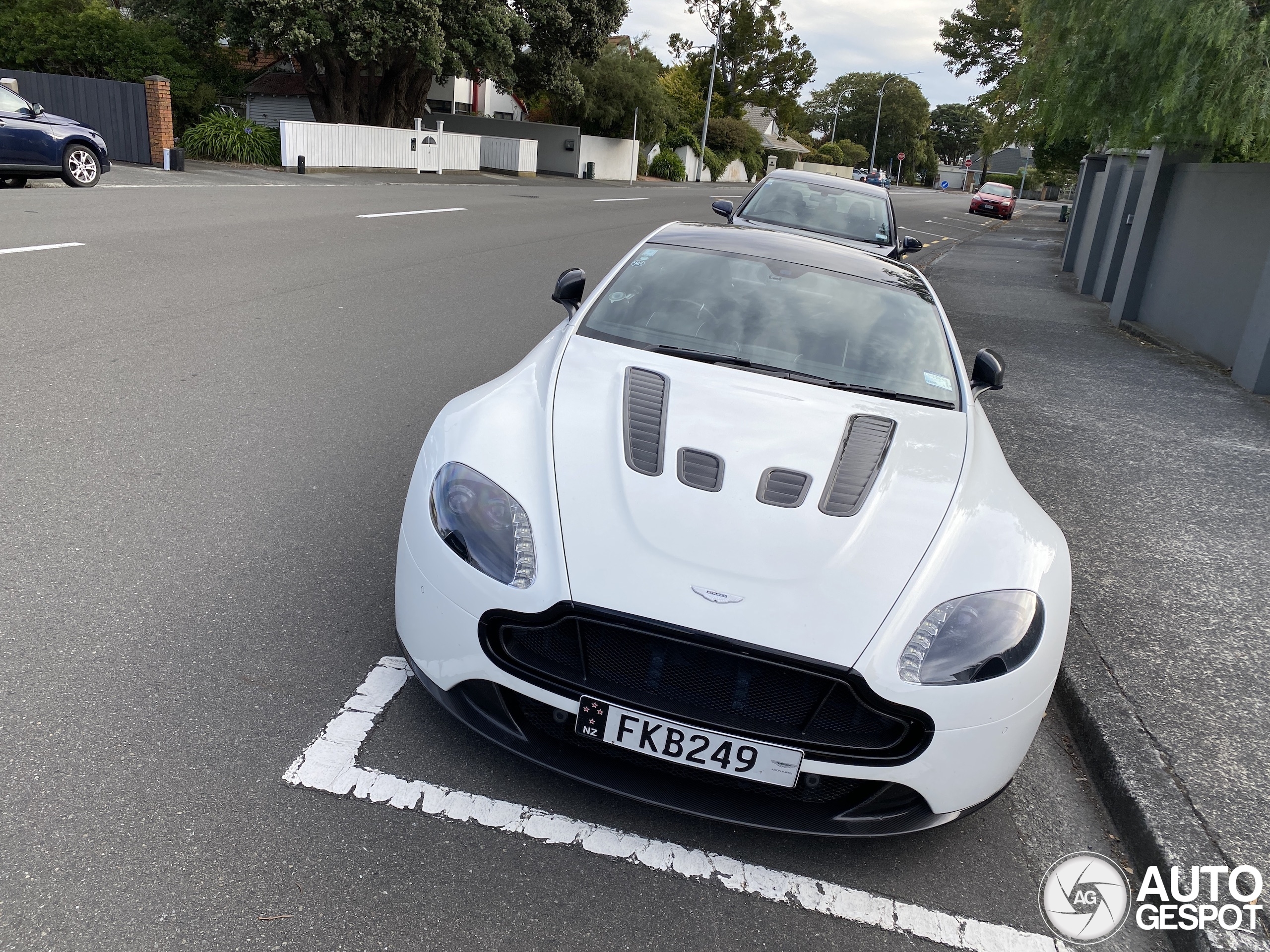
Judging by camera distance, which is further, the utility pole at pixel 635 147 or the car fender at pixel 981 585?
the utility pole at pixel 635 147

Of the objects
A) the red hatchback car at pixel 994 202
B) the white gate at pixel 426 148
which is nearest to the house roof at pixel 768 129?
the red hatchback car at pixel 994 202

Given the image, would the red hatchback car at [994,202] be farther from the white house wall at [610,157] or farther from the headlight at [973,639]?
the headlight at [973,639]

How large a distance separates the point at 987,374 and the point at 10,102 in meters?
15.6

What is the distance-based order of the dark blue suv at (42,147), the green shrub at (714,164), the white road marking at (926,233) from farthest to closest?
the green shrub at (714,164)
the white road marking at (926,233)
the dark blue suv at (42,147)

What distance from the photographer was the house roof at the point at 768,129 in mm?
82500

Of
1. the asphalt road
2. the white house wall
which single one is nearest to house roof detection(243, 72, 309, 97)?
the white house wall

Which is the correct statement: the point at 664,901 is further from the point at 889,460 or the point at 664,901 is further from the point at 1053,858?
the point at 889,460

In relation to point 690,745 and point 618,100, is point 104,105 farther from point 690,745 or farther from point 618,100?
point 618,100

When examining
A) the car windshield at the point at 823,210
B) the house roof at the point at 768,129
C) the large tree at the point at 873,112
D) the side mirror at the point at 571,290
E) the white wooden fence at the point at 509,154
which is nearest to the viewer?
the side mirror at the point at 571,290

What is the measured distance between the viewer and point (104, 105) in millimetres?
22234

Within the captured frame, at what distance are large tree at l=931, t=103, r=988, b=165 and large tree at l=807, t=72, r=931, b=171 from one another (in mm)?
13477

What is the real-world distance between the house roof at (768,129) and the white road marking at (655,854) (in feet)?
268

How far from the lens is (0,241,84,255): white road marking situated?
28.0ft

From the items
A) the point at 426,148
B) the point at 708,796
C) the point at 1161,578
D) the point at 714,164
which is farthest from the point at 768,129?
the point at 708,796
